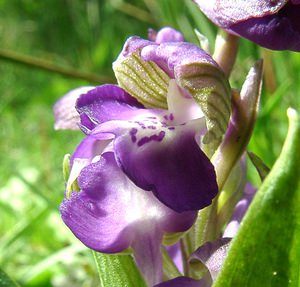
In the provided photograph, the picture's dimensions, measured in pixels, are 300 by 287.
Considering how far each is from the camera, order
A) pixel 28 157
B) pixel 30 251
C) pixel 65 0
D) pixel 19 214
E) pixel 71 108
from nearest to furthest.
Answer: pixel 71 108 < pixel 30 251 < pixel 19 214 < pixel 28 157 < pixel 65 0

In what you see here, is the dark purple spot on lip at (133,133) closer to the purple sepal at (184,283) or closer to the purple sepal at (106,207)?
the purple sepal at (106,207)

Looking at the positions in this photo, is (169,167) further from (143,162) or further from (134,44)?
(134,44)

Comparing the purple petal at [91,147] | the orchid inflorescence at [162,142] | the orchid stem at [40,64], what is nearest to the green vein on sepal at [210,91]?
the orchid inflorescence at [162,142]

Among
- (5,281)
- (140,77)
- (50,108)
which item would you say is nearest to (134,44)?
(140,77)

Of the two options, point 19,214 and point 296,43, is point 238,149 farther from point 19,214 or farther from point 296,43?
point 19,214

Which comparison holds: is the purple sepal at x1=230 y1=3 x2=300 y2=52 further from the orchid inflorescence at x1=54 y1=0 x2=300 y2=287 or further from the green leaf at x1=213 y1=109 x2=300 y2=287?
the green leaf at x1=213 y1=109 x2=300 y2=287

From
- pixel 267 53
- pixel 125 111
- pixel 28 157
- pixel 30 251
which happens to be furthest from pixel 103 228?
pixel 28 157
